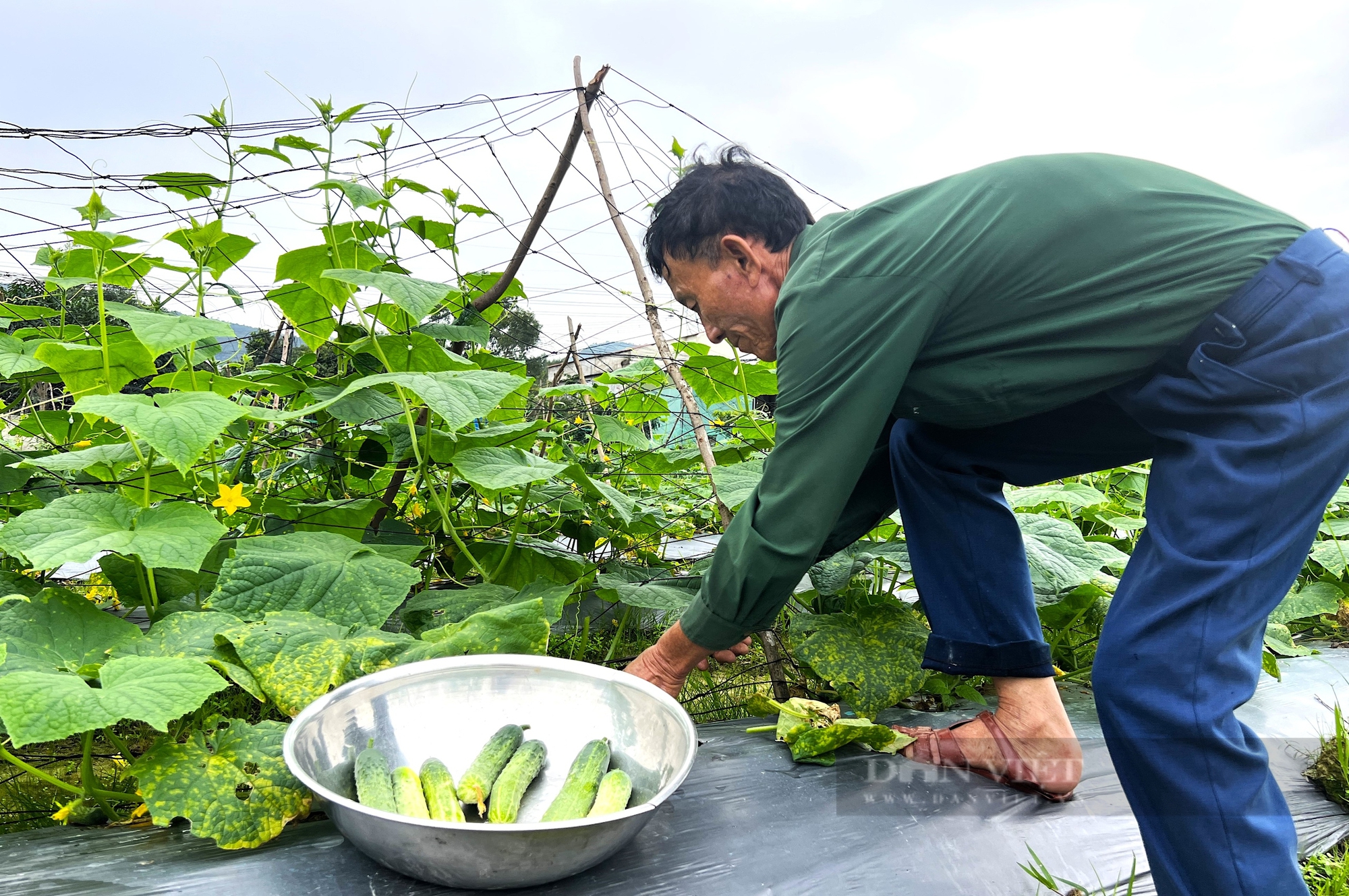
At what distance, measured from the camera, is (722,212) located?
1677 millimetres

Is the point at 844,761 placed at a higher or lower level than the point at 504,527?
lower

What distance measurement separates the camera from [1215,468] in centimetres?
125

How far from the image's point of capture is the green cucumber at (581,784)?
4.48ft

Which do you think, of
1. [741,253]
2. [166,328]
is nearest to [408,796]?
[166,328]

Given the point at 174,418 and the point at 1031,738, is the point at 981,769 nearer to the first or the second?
the point at 1031,738

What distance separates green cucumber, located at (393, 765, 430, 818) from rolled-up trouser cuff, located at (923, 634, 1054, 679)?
3.53 ft

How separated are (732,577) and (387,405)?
1.16 meters

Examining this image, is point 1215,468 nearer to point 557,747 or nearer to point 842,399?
point 842,399

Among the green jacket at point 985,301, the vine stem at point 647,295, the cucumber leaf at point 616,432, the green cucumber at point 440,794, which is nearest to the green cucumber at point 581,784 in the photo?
the green cucumber at point 440,794

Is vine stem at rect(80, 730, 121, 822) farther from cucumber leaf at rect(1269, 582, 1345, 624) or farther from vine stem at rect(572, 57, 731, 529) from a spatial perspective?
cucumber leaf at rect(1269, 582, 1345, 624)

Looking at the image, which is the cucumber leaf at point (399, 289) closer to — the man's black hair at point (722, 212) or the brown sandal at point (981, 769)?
the man's black hair at point (722, 212)

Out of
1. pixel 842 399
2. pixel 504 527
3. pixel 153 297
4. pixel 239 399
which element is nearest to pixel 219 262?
pixel 153 297

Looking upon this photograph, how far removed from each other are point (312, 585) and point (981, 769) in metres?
1.39

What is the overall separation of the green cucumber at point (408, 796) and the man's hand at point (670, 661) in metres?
0.48
